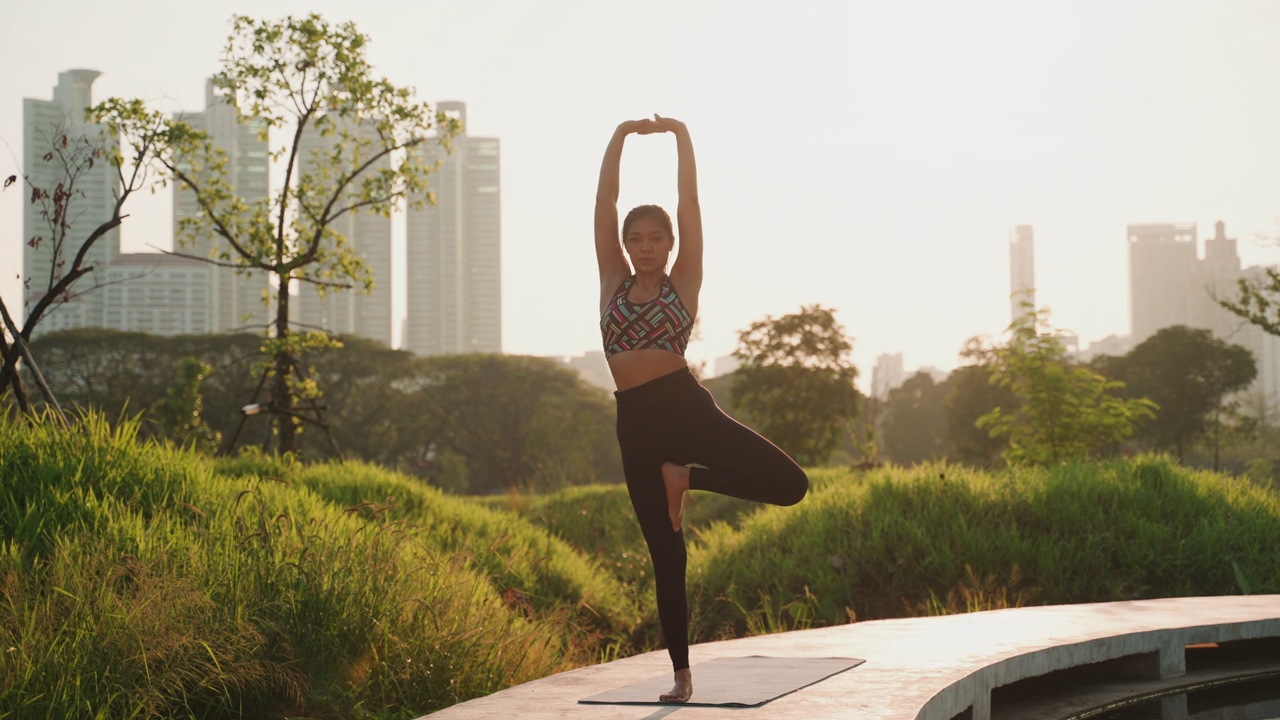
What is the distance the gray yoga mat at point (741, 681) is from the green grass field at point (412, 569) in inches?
48.8

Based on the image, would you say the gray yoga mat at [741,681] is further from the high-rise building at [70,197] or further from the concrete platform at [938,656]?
the high-rise building at [70,197]

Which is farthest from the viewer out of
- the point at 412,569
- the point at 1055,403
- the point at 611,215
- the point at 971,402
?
the point at 971,402

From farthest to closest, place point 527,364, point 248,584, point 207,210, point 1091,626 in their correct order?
1. point 527,364
2. point 207,210
3. point 1091,626
4. point 248,584

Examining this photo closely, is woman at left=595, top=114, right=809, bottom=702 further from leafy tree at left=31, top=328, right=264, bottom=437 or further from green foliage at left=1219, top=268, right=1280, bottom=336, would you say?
leafy tree at left=31, top=328, right=264, bottom=437

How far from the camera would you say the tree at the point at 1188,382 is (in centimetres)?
4553

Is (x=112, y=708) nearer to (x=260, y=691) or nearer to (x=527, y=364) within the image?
(x=260, y=691)

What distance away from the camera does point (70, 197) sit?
9.77 m

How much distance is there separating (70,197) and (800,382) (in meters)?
22.8

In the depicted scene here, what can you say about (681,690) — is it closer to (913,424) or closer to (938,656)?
(938,656)

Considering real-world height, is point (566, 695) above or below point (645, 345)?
below

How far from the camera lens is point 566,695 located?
406 centimetres

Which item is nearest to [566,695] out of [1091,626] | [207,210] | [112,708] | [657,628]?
[112,708]

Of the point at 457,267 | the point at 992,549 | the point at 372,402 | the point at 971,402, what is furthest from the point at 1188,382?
the point at 457,267

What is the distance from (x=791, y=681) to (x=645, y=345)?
4.50ft
